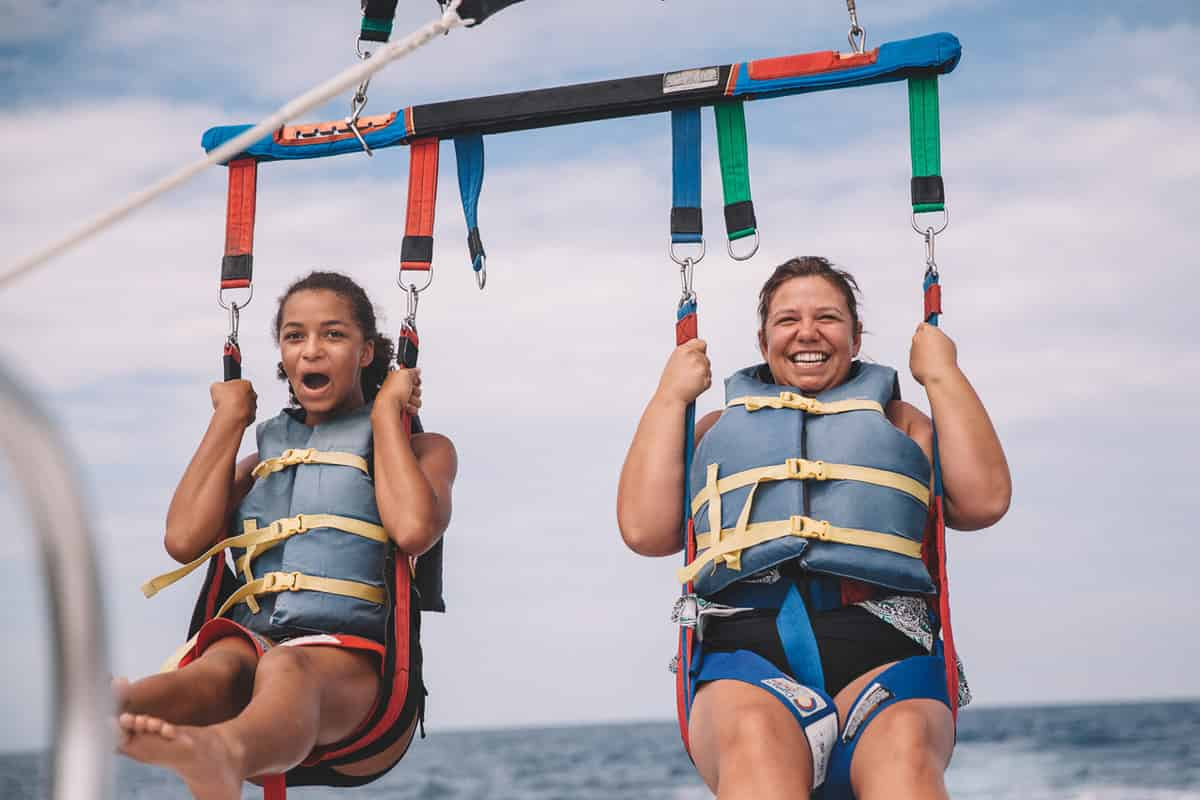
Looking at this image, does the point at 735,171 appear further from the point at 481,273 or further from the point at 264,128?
the point at 264,128

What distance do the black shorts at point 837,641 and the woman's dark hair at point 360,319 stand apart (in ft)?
4.08

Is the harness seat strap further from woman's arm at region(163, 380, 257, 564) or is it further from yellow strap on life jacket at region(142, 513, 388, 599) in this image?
woman's arm at region(163, 380, 257, 564)

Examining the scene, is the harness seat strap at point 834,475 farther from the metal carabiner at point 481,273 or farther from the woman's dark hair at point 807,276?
the metal carabiner at point 481,273

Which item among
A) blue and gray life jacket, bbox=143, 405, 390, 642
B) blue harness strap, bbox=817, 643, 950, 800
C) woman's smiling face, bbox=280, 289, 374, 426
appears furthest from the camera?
woman's smiling face, bbox=280, 289, 374, 426

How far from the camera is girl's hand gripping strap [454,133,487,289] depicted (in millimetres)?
3705

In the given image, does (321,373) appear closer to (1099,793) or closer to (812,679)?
(812,679)

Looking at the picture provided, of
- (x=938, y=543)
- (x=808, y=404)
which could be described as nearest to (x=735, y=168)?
(x=808, y=404)

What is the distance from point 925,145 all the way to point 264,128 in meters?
1.66

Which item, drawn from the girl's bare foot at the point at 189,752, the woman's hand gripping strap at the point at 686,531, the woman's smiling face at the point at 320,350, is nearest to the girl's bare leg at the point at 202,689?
the girl's bare foot at the point at 189,752

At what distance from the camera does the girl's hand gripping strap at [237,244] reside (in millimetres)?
3598

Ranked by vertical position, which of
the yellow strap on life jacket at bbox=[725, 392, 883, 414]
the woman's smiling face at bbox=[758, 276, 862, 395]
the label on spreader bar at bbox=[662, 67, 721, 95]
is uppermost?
the label on spreader bar at bbox=[662, 67, 721, 95]

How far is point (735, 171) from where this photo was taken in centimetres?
344

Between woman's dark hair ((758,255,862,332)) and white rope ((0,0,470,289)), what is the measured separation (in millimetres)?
1135

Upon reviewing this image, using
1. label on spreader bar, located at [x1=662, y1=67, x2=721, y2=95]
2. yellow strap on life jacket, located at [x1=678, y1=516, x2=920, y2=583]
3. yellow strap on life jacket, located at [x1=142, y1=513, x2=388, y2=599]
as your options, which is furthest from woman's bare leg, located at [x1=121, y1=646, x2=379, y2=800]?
label on spreader bar, located at [x1=662, y1=67, x2=721, y2=95]
